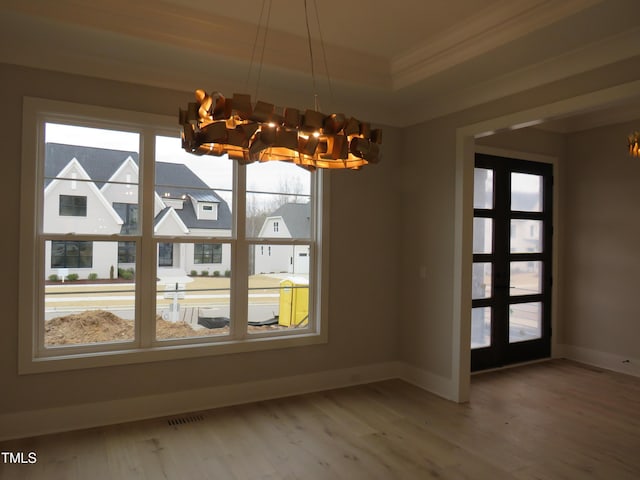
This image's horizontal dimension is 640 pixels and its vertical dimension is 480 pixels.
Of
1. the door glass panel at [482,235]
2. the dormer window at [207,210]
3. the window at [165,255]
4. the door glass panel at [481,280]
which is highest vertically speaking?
the dormer window at [207,210]

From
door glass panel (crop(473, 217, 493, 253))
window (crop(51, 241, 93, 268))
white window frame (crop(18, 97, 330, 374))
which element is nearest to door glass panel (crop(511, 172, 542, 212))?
door glass panel (crop(473, 217, 493, 253))

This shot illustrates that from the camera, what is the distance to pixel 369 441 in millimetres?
3320

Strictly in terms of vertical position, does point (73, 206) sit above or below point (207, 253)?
above

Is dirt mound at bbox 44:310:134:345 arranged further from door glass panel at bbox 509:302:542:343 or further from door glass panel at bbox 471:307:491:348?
door glass panel at bbox 509:302:542:343

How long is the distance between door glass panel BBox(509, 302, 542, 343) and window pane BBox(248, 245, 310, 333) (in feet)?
8.36

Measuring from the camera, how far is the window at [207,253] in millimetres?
3967

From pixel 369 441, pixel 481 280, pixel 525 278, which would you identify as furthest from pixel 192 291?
pixel 525 278

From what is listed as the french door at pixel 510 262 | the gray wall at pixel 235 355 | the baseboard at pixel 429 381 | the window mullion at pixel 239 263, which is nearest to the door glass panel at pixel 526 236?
the french door at pixel 510 262

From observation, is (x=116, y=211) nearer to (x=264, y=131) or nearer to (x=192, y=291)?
(x=192, y=291)

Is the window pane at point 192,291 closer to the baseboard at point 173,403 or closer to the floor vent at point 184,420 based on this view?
the baseboard at point 173,403

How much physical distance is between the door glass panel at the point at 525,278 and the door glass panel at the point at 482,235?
46 centimetres

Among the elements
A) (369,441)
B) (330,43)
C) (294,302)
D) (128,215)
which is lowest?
(369,441)

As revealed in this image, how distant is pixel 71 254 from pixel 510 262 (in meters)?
4.49

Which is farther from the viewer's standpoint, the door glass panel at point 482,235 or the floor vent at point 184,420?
the door glass panel at point 482,235
